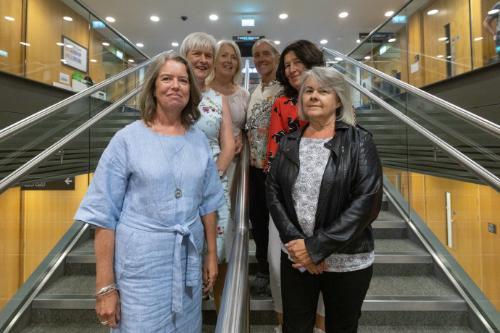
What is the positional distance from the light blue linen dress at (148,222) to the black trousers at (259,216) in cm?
90

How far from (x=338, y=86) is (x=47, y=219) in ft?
12.1

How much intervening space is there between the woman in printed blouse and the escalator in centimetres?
21

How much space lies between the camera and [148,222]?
1.07m

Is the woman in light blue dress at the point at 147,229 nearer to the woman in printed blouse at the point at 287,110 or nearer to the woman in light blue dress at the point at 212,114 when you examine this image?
the woman in light blue dress at the point at 212,114

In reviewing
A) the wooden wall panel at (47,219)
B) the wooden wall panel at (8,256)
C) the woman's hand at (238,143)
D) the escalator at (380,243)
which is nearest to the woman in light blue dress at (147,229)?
the escalator at (380,243)

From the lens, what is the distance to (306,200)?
127cm

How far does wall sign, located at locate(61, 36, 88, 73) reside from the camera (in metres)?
4.91

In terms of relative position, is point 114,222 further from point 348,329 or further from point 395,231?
point 395,231

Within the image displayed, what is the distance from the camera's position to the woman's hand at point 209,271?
1299 mm

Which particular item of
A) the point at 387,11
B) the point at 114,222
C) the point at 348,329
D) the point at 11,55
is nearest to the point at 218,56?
the point at 114,222

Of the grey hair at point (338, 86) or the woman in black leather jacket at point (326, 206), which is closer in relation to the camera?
the woman in black leather jacket at point (326, 206)

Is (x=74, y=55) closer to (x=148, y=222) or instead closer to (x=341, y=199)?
(x=148, y=222)

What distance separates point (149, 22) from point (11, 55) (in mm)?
7093

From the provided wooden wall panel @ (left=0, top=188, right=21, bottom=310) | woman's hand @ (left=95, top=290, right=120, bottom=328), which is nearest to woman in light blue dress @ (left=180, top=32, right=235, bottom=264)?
woman's hand @ (left=95, top=290, right=120, bottom=328)
